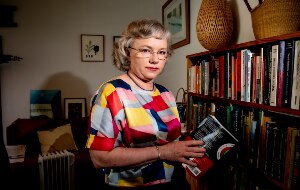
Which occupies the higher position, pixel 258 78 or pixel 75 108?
pixel 258 78

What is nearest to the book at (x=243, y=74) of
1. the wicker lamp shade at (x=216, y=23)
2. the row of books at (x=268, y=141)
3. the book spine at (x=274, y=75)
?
the row of books at (x=268, y=141)

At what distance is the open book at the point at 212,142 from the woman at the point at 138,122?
4 centimetres

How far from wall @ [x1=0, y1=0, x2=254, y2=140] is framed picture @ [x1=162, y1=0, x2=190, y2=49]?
26 cm

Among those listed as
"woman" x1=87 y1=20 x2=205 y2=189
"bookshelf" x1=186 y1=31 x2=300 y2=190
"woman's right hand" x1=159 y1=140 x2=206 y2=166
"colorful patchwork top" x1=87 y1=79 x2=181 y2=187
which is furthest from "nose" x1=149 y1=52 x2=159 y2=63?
"bookshelf" x1=186 y1=31 x2=300 y2=190

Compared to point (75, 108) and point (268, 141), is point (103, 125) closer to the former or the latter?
point (268, 141)

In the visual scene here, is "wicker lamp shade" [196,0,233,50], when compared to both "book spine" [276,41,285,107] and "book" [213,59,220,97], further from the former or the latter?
"book spine" [276,41,285,107]

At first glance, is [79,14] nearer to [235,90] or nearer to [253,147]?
[235,90]

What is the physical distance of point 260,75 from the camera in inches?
49.9

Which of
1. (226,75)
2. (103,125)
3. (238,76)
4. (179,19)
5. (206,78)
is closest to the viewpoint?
(103,125)

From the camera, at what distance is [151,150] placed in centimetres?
103

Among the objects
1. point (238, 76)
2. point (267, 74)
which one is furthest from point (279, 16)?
point (238, 76)

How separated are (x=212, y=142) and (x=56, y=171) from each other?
178 cm

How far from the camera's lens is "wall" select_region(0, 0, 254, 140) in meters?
3.31

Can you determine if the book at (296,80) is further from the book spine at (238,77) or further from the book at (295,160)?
the book spine at (238,77)
